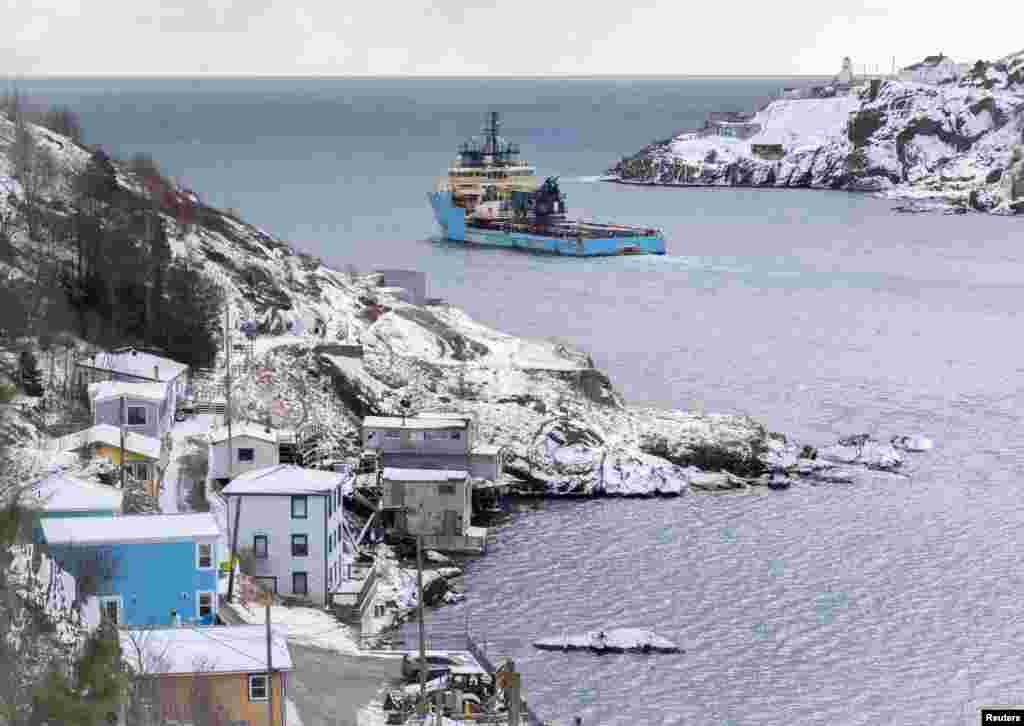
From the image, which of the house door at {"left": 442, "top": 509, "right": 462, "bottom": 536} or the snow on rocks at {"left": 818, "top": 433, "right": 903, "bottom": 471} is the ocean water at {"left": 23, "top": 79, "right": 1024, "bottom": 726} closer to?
the snow on rocks at {"left": 818, "top": 433, "right": 903, "bottom": 471}

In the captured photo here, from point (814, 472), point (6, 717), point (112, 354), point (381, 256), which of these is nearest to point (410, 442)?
point (112, 354)

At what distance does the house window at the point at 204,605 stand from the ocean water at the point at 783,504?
16.8 feet

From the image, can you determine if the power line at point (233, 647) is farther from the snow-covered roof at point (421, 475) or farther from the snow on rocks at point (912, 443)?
the snow on rocks at point (912, 443)

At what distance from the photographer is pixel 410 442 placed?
134 feet

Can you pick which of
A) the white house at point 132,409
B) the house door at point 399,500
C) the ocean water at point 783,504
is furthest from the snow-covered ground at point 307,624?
the white house at point 132,409

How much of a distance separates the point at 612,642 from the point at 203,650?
9.87 m

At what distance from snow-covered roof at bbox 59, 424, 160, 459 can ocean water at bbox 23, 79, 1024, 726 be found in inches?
280

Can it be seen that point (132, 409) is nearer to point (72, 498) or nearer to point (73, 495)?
point (73, 495)

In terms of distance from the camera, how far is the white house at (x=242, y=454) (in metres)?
35.9

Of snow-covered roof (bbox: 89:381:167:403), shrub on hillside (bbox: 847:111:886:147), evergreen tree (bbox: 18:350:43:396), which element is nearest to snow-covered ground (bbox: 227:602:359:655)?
snow-covered roof (bbox: 89:381:167:403)

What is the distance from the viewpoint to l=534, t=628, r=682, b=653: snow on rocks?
30359 mm

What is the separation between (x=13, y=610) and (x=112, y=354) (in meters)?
19.7

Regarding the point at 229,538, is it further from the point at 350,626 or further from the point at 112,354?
the point at 112,354

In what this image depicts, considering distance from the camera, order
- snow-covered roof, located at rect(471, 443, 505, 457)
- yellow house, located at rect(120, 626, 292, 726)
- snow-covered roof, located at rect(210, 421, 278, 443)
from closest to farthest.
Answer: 1. yellow house, located at rect(120, 626, 292, 726)
2. snow-covered roof, located at rect(210, 421, 278, 443)
3. snow-covered roof, located at rect(471, 443, 505, 457)
